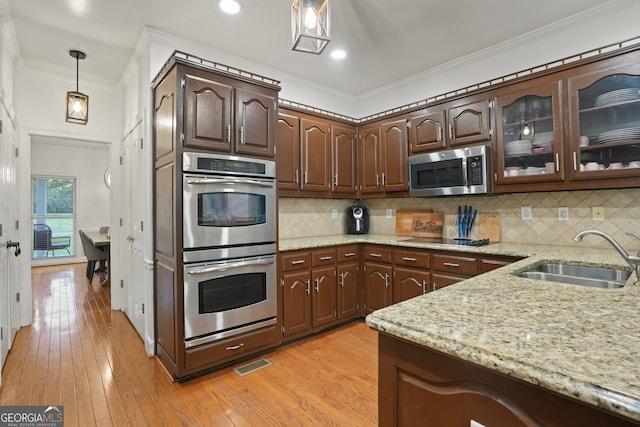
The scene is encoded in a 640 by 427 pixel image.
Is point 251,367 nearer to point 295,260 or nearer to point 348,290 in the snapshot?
point 295,260

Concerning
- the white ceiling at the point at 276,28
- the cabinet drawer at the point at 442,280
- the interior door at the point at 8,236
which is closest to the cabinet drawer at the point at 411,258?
the cabinet drawer at the point at 442,280

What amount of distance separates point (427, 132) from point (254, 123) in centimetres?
173

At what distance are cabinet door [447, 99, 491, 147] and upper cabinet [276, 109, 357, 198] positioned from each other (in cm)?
118

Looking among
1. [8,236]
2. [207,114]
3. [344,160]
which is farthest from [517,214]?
[8,236]

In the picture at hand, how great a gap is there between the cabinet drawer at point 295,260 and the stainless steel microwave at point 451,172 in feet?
4.23

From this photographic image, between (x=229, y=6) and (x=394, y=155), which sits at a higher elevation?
(x=229, y=6)

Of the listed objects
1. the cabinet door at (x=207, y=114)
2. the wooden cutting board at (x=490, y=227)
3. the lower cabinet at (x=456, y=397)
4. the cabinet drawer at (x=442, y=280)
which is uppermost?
the cabinet door at (x=207, y=114)

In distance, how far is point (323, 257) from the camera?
314 cm

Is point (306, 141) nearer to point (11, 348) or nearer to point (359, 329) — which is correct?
point (359, 329)

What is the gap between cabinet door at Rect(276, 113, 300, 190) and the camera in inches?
127

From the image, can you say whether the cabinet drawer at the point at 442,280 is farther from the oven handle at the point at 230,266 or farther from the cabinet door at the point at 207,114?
the cabinet door at the point at 207,114

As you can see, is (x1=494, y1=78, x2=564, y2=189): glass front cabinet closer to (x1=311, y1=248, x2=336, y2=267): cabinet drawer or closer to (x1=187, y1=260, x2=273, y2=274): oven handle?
(x1=311, y1=248, x2=336, y2=267): cabinet drawer

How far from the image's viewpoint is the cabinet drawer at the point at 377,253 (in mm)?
3246

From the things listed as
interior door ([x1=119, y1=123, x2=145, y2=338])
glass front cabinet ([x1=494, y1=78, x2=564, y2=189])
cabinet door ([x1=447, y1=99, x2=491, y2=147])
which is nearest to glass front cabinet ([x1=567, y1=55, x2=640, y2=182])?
glass front cabinet ([x1=494, y1=78, x2=564, y2=189])
